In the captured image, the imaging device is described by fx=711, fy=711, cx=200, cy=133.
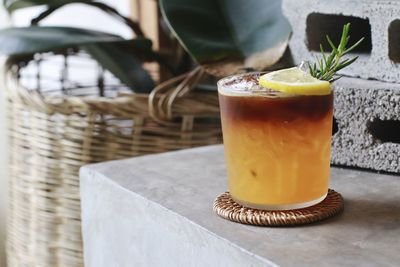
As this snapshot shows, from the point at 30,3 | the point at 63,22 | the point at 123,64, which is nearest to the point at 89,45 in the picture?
the point at 123,64

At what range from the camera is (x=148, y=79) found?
53.6 inches

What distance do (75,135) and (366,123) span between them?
56 cm

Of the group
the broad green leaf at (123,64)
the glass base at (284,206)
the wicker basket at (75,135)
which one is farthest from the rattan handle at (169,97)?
the glass base at (284,206)

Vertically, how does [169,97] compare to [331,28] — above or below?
below

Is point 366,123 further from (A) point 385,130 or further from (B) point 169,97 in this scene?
(B) point 169,97

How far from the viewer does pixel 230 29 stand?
1.22 m

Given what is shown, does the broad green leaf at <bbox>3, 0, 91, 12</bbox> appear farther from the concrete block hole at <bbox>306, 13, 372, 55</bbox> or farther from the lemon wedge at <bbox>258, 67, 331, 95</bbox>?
the lemon wedge at <bbox>258, 67, 331, 95</bbox>

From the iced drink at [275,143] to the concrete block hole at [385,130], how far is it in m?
0.17

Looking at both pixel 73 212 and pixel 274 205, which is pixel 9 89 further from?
pixel 274 205

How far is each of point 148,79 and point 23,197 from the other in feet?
1.12

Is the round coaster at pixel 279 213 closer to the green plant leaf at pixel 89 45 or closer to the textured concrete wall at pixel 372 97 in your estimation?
the textured concrete wall at pixel 372 97

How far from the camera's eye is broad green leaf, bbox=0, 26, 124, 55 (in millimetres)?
1268

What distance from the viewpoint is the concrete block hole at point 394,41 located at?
93 centimetres

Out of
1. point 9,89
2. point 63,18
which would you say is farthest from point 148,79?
point 63,18
